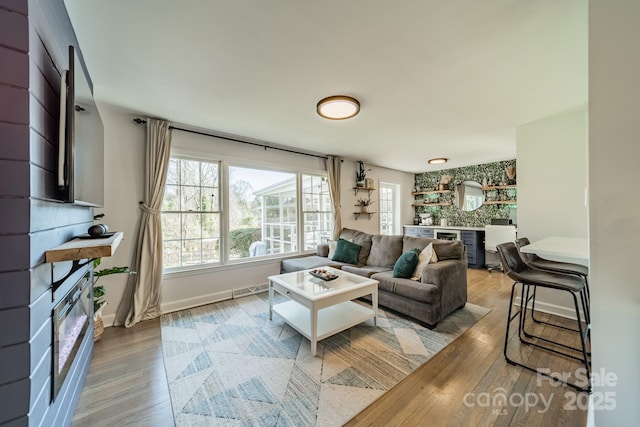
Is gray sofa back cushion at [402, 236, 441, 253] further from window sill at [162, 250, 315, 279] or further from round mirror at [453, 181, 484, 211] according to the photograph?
round mirror at [453, 181, 484, 211]

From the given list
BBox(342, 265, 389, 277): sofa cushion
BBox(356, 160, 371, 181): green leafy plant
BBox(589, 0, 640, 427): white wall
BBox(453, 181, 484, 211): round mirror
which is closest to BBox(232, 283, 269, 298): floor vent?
BBox(342, 265, 389, 277): sofa cushion

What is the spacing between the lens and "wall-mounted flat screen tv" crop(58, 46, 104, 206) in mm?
1108

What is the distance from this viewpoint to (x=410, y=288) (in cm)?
260

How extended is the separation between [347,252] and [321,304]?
181 cm

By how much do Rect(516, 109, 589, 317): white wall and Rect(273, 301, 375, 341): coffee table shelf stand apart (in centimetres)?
237

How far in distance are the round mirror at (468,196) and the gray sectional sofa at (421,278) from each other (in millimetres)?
3372

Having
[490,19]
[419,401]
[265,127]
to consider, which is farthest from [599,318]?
[265,127]

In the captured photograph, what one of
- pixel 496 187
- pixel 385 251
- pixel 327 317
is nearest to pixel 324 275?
pixel 327 317

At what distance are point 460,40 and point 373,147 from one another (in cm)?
267

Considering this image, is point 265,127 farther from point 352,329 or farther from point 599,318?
point 599,318

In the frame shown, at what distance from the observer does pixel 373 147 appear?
426 centimetres

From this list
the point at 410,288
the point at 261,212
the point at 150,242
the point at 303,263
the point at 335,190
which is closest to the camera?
the point at 410,288

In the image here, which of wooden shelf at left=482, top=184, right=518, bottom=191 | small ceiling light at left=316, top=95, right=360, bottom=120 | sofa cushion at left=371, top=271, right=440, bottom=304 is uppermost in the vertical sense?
small ceiling light at left=316, top=95, right=360, bottom=120

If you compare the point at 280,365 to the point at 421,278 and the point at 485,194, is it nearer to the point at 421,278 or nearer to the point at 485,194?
the point at 421,278
